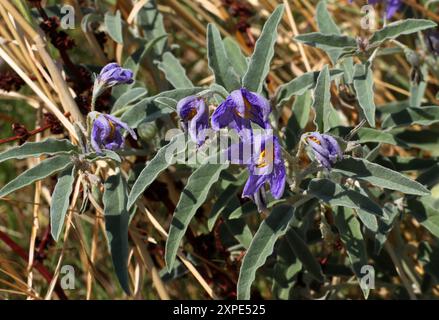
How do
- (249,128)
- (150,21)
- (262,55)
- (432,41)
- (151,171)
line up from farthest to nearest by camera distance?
(150,21), (432,41), (262,55), (151,171), (249,128)

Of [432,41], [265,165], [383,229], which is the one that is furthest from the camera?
[432,41]

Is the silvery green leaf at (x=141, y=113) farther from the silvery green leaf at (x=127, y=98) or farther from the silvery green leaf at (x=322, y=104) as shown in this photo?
the silvery green leaf at (x=322, y=104)

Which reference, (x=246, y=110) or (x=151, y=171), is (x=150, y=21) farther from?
(x=246, y=110)

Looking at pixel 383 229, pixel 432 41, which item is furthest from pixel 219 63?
pixel 432 41

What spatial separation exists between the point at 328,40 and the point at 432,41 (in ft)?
1.61

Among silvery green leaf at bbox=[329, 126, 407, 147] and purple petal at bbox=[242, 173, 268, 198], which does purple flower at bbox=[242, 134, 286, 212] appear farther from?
silvery green leaf at bbox=[329, 126, 407, 147]

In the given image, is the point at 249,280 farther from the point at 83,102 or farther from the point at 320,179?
the point at 83,102

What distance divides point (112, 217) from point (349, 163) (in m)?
0.66

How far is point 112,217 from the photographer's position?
75.0 inches

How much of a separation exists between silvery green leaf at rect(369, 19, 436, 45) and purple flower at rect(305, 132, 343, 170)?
503mm

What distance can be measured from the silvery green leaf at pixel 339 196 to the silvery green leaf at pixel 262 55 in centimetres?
31

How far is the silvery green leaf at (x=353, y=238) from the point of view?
198 cm

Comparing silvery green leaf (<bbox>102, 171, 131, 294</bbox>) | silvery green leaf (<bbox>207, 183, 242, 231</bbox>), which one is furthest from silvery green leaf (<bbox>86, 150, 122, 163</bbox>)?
silvery green leaf (<bbox>207, 183, 242, 231</bbox>)

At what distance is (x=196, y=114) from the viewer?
5.63 ft
